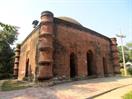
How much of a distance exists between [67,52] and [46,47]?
2157 mm

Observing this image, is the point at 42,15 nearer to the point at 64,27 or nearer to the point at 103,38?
the point at 64,27

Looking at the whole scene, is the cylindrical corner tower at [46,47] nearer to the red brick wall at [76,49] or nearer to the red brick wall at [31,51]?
the red brick wall at [76,49]

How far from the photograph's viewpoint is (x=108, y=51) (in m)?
16.9

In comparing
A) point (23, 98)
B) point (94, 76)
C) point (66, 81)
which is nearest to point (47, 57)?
point (66, 81)

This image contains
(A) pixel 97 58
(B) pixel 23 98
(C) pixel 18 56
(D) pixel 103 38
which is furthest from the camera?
(C) pixel 18 56

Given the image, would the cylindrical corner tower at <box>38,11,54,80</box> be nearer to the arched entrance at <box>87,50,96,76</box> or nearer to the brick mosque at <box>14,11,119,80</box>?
the brick mosque at <box>14,11,119,80</box>

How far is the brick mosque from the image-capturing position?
10469mm

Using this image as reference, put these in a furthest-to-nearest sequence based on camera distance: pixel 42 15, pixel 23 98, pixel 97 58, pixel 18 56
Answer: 1. pixel 18 56
2. pixel 97 58
3. pixel 42 15
4. pixel 23 98

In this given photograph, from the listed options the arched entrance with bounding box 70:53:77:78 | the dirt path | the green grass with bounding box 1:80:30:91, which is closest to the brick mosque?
the arched entrance with bounding box 70:53:77:78

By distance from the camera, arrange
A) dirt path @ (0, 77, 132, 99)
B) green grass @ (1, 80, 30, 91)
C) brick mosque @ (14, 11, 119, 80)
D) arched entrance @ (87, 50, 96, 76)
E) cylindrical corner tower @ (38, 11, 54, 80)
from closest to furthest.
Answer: dirt path @ (0, 77, 132, 99), green grass @ (1, 80, 30, 91), cylindrical corner tower @ (38, 11, 54, 80), brick mosque @ (14, 11, 119, 80), arched entrance @ (87, 50, 96, 76)

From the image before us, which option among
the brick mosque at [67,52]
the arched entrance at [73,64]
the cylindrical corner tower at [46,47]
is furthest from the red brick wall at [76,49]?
the cylindrical corner tower at [46,47]

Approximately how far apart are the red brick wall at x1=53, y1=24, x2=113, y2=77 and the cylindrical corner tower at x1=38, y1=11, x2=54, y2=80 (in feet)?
2.34

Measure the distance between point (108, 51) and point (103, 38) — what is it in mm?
1668

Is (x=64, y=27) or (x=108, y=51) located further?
(x=108, y=51)
